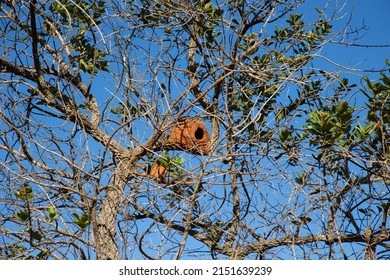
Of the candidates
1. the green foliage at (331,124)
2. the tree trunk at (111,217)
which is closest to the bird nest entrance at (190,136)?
the tree trunk at (111,217)

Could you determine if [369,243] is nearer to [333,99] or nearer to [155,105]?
[333,99]

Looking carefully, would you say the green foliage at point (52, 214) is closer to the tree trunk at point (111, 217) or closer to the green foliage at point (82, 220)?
the green foliage at point (82, 220)

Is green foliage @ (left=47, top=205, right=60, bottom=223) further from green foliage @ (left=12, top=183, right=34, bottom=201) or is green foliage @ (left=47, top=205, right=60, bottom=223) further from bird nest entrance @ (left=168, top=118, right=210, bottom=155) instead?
bird nest entrance @ (left=168, top=118, right=210, bottom=155)

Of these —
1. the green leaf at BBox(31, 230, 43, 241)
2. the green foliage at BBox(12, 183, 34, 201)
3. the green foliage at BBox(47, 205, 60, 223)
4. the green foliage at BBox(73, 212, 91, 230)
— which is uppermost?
the green foliage at BBox(12, 183, 34, 201)

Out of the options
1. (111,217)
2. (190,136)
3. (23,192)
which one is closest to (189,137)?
(190,136)

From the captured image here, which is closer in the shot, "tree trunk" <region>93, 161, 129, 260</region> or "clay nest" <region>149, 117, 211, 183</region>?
"tree trunk" <region>93, 161, 129, 260</region>

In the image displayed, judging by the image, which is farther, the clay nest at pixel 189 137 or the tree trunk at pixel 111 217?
the clay nest at pixel 189 137

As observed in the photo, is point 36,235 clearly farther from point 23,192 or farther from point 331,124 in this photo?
point 331,124

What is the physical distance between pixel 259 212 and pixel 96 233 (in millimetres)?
980

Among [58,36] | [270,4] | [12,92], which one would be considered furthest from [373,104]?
[12,92]

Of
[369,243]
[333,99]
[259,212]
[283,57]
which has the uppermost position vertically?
[283,57]

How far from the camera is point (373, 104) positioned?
10.7 ft

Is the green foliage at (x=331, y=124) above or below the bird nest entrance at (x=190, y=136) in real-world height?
below

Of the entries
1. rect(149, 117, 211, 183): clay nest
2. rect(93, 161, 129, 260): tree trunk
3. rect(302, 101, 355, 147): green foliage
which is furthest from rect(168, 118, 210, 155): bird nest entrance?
rect(302, 101, 355, 147): green foliage
